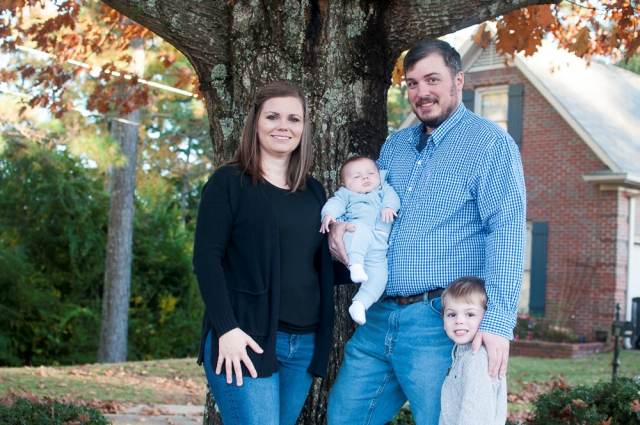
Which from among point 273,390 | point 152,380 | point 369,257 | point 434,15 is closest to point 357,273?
point 369,257

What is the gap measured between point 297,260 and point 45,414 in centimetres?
216

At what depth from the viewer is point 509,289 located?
2.72 meters

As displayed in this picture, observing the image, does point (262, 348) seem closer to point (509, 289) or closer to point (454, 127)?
point (509, 289)

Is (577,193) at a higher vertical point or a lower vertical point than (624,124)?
lower

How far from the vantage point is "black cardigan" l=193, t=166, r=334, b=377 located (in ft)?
8.91

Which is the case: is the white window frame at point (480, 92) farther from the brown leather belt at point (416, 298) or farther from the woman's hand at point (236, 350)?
the woman's hand at point (236, 350)

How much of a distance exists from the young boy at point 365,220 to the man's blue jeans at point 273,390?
28 cm

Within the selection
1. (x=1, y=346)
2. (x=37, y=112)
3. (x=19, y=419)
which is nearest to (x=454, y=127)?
(x=19, y=419)

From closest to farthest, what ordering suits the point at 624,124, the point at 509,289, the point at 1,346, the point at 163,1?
1. the point at 509,289
2. the point at 163,1
3. the point at 1,346
4. the point at 624,124

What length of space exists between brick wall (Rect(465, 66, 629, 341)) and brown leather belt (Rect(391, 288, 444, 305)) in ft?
41.3

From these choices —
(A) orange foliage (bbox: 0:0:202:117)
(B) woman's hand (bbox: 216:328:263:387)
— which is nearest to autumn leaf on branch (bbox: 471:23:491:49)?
(A) orange foliage (bbox: 0:0:202:117)

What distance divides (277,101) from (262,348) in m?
1.01

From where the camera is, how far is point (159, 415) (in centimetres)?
641

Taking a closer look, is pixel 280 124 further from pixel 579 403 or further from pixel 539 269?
pixel 539 269
